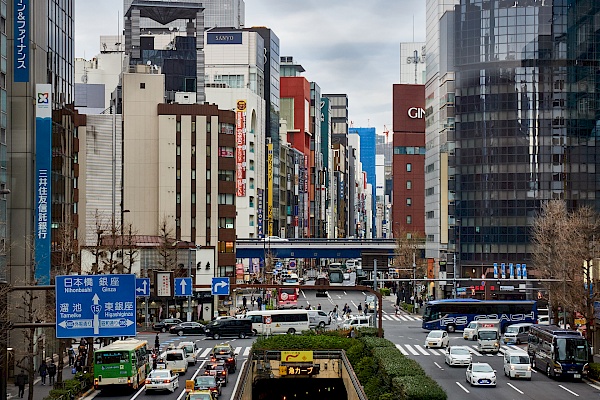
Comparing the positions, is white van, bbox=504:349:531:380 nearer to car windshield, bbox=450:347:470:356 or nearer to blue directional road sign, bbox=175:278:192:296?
car windshield, bbox=450:347:470:356

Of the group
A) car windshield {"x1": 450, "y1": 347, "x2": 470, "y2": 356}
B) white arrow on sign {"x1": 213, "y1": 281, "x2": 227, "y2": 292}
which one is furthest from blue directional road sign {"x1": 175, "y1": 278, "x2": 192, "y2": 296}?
car windshield {"x1": 450, "y1": 347, "x2": 470, "y2": 356}

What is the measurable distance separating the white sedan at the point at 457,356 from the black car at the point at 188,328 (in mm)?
26874

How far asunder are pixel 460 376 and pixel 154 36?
107973 millimetres

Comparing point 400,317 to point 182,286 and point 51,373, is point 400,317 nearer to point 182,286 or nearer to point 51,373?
point 182,286

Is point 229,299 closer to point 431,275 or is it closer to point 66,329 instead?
point 431,275

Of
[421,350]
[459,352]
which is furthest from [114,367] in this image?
[421,350]

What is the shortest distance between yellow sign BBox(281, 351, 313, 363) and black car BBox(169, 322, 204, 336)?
22943 millimetres

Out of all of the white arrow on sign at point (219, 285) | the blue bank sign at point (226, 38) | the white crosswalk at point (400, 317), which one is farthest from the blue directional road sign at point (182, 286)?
the blue bank sign at point (226, 38)

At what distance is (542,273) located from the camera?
8912 cm

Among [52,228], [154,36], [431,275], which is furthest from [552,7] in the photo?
[52,228]

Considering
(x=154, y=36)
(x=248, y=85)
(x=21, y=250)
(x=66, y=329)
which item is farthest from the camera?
(x=248, y=85)

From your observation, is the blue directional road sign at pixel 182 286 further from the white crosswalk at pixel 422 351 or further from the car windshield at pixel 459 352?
the car windshield at pixel 459 352

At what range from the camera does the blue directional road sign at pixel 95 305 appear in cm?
3597

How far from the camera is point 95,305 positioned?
119 ft
